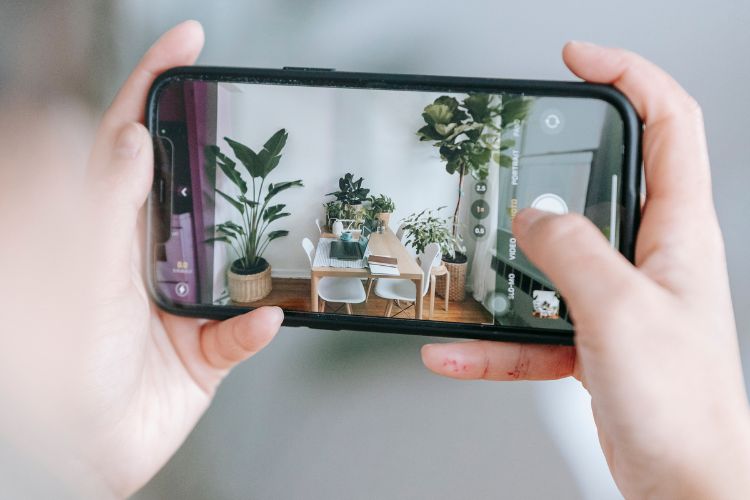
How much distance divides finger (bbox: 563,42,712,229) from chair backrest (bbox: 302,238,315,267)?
0.26 m

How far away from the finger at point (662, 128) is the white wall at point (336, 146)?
5.3 inches

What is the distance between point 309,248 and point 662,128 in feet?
0.97

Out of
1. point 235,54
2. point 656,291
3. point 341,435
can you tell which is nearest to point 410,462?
point 341,435

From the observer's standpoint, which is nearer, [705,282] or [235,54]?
[705,282]

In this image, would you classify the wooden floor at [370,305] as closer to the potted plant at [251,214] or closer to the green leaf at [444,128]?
the potted plant at [251,214]

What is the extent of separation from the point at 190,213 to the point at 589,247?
12.6 inches

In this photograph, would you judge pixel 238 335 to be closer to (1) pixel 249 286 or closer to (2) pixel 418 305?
(1) pixel 249 286

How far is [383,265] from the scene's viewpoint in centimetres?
39

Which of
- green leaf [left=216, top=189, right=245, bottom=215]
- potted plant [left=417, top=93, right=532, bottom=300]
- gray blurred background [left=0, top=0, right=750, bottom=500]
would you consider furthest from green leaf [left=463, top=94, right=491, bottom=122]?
green leaf [left=216, top=189, right=245, bottom=215]

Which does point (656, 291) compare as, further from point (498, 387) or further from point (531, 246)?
point (498, 387)

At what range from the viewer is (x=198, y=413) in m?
0.45

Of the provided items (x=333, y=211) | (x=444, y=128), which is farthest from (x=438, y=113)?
(x=333, y=211)

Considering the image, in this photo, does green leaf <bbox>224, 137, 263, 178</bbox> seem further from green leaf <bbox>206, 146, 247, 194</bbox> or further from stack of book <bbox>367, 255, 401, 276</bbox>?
stack of book <bbox>367, 255, 401, 276</bbox>

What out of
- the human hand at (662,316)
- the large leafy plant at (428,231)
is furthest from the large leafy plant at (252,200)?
the human hand at (662,316)
